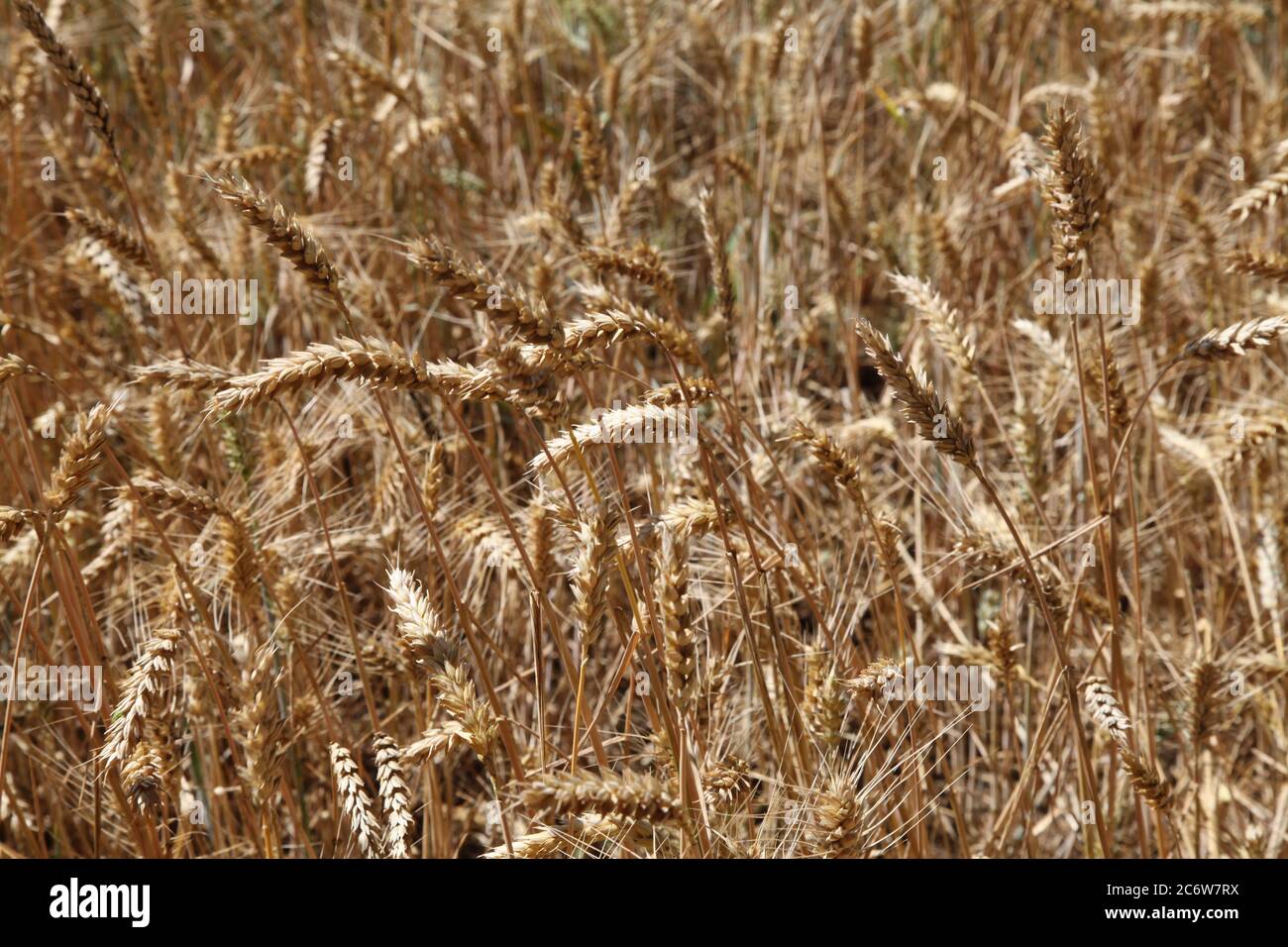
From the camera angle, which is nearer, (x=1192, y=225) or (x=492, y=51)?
(x=1192, y=225)

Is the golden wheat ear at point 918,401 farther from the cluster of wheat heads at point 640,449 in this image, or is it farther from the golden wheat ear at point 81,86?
the golden wheat ear at point 81,86

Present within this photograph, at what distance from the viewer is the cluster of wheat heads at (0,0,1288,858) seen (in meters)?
1.55

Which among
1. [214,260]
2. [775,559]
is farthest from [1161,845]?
[214,260]

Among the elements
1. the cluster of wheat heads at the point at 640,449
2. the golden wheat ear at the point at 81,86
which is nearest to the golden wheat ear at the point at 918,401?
the cluster of wheat heads at the point at 640,449

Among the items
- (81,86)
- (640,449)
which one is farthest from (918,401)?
(81,86)

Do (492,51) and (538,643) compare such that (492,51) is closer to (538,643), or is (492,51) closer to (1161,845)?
(538,643)


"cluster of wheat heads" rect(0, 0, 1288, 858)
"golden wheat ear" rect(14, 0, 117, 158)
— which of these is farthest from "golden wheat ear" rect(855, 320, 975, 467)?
"golden wheat ear" rect(14, 0, 117, 158)

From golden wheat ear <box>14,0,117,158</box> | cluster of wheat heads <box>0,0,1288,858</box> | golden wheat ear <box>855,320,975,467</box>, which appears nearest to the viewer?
golden wheat ear <box>855,320,975,467</box>

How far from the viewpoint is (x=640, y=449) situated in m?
2.64

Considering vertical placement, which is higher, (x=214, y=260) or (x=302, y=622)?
(x=214, y=260)

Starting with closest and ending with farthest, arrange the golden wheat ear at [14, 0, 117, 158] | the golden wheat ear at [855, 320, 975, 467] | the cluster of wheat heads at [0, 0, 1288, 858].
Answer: the golden wheat ear at [855, 320, 975, 467], the cluster of wheat heads at [0, 0, 1288, 858], the golden wheat ear at [14, 0, 117, 158]

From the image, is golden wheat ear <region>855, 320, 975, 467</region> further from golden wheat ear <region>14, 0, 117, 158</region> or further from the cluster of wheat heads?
golden wheat ear <region>14, 0, 117, 158</region>
